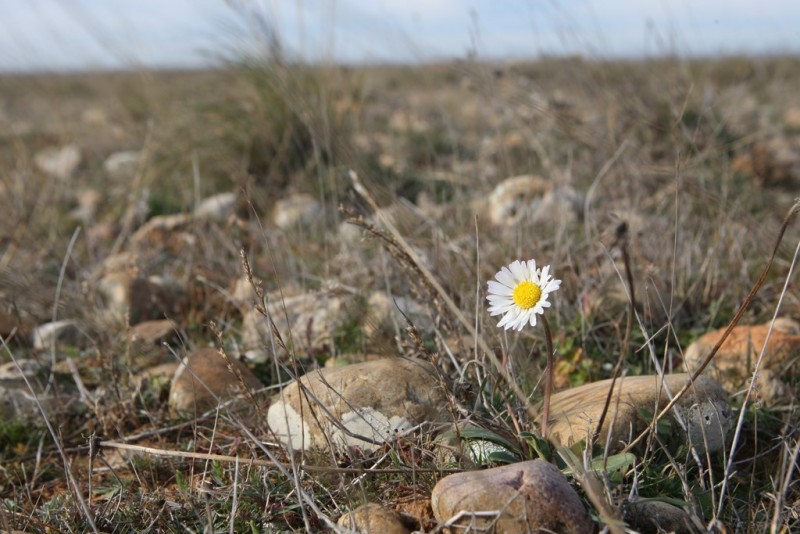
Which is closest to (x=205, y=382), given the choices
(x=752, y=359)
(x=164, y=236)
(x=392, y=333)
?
(x=392, y=333)

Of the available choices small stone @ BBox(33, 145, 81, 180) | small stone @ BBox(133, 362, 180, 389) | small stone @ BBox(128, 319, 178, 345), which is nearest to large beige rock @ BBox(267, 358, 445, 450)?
small stone @ BBox(133, 362, 180, 389)

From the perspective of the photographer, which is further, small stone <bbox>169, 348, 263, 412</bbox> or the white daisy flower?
small stone <bbox>169, 348, 263, 412</bbox>

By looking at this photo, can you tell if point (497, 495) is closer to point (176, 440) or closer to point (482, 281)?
point (176, 440)

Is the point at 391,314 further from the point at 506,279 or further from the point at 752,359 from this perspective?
the point at 752,359

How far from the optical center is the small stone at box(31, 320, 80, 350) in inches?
100

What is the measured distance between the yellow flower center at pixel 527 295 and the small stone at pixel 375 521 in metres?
0.44

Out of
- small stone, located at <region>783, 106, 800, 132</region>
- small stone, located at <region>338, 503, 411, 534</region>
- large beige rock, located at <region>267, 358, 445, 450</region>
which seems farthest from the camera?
small stone, located at <region>783, 106, 800, 132</region>

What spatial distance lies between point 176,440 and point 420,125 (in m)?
3.85

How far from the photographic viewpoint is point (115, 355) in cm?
237

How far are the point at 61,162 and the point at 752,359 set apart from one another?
14.2ft

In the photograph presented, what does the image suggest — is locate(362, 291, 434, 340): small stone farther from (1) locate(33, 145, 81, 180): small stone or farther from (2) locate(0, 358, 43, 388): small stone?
(1) locate(33, 145, 81, 180): small stone

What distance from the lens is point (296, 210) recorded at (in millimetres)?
3566

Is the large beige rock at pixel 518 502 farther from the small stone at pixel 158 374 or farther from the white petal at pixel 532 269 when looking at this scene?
the small stone at pixel 158 374

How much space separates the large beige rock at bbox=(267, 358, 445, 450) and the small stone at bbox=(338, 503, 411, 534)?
223 millimetres
